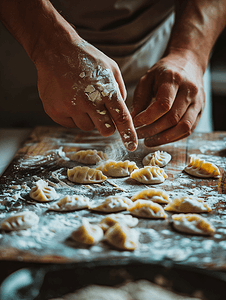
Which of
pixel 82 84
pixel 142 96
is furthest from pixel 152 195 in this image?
pixel 142 96

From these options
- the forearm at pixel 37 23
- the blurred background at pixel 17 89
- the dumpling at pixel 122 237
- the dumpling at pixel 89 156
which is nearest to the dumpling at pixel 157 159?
the dumpling at pixel 89 156

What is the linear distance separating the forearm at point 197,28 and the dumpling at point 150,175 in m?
0.95

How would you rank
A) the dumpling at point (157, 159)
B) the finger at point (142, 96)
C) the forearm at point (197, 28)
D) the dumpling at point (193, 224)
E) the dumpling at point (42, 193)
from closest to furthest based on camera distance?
the dumpling at point (193, 224)
the dumpling at point (42, 193)
the dumpling at point (157, 159)
the finger at point (142, 96)
the forearm at point (197, 28)

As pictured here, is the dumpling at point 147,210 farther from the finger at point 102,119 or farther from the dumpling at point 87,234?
the finger at point 102,119

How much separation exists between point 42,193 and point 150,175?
577mm

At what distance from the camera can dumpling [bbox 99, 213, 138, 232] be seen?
49.5 inches

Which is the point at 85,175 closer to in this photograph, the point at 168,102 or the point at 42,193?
the point at 42,193

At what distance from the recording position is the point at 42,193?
1.47 m

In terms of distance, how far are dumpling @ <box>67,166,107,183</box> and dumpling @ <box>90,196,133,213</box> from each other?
0.27 metres

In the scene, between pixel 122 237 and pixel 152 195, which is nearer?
pixel 122 237

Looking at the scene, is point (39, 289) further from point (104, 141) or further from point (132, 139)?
point (104, 141)

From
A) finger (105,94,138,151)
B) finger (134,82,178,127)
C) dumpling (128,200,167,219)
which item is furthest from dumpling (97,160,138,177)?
dumpling (128,200,167,219)

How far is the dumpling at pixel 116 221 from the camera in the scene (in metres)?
1.26

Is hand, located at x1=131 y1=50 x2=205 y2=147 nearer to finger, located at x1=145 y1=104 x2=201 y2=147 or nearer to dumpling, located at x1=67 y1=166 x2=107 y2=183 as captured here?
finger, located at x1=145 y1=104 x2=201 y2=147
